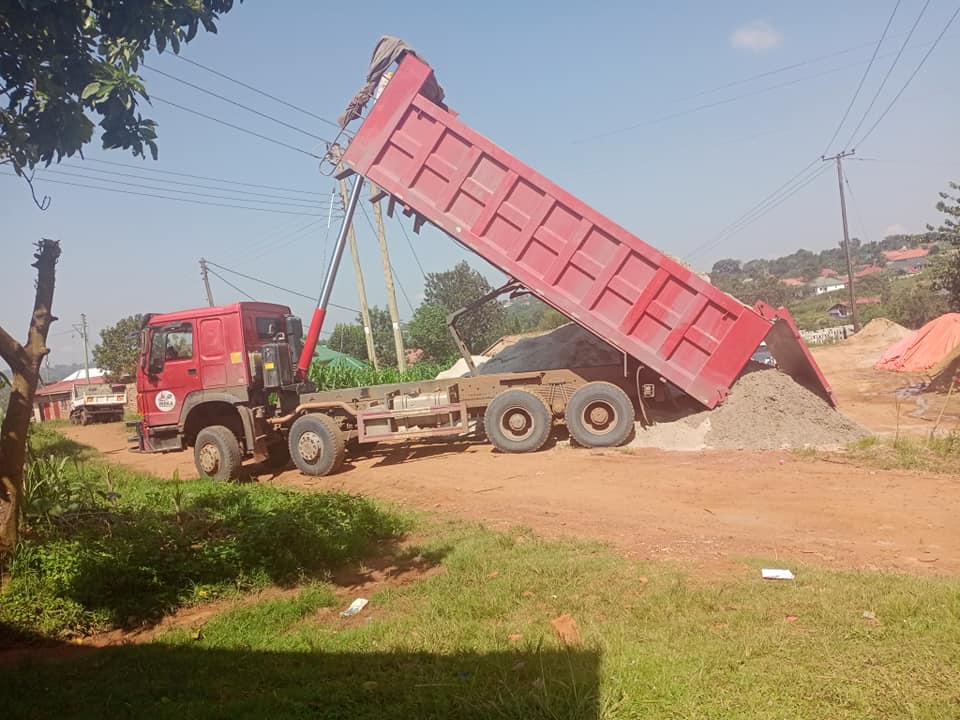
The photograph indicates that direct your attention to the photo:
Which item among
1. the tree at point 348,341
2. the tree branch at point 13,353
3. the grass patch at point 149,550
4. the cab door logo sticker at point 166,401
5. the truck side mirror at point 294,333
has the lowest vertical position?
the grass patch at point 149,550

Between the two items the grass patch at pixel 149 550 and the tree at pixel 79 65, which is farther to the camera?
the grass patch at pixel 149 550

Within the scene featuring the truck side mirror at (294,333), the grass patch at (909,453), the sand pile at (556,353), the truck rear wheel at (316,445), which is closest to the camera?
the grass patch at (909,453)

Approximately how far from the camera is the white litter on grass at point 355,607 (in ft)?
14.1

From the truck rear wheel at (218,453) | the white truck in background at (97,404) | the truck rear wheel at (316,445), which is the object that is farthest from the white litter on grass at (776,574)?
the white truck in background at (97,404)

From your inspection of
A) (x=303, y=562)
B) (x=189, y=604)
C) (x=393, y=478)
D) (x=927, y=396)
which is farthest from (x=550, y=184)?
(x=927, y=396)

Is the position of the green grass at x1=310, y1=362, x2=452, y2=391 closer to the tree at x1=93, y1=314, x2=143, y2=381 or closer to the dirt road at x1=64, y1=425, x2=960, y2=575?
the dirt road at x1=64, y1=425, x2=960, y2=575

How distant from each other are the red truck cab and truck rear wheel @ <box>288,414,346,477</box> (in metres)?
0.51

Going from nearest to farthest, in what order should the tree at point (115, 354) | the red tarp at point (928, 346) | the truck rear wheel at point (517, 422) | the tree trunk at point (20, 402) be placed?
the tree trunk at point (20, 402)
the truck rear wheel at point (517, 422)
the red tarp at point (928, 346)
the tree at point (115, 354)

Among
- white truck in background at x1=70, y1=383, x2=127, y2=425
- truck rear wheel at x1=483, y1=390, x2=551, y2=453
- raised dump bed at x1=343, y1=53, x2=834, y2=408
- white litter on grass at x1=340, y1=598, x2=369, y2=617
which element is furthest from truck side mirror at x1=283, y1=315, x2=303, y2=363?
white truck in background at x1=70, y1=383, x2=127, y2=425

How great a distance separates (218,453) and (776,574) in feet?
25.2

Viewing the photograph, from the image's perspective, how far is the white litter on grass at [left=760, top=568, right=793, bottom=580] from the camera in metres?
4.23

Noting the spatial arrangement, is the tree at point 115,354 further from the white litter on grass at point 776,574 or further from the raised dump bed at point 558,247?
the white litter on grass at point 776,574

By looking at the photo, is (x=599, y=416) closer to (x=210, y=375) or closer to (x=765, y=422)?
(x=765, y=422)

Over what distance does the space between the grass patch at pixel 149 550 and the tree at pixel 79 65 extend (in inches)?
106
